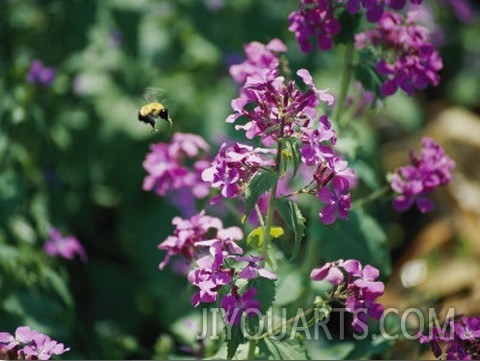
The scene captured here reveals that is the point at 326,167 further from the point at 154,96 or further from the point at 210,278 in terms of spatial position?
the point at 154,96

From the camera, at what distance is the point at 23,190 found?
381 cm

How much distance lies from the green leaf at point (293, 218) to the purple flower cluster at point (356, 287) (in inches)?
5.3

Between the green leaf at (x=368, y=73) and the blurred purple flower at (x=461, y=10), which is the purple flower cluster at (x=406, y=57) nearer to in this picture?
the green leaf at (x=368, y=73)

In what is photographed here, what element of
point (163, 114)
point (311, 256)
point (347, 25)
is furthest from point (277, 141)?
point (311, 256)

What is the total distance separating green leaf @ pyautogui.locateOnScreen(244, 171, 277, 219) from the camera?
2.24m

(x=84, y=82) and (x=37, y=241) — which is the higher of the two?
(x=84, y=82)

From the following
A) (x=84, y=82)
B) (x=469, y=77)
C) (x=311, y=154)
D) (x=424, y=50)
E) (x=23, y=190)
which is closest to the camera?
(x=311, y=154)

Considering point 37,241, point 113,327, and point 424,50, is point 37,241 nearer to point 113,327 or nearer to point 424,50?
point 113,327

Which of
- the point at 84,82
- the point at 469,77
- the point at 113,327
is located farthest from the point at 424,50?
the point at 469,77

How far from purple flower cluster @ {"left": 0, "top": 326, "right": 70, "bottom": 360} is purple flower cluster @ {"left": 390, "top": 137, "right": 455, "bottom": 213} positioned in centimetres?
128

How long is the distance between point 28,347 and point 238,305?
21.2 inches

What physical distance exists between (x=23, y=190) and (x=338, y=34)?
5.46 ft

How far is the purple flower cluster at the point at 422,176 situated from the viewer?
290cm

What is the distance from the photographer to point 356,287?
91.6 inches
